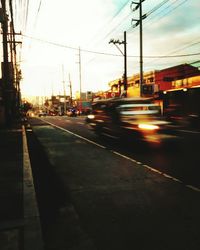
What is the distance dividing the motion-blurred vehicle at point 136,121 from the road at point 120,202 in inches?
65.8

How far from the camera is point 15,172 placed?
8.41m

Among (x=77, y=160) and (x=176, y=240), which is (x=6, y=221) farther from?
(x=77, y=160)

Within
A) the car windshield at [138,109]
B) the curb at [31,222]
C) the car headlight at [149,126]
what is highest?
the car windshield at [138,109]

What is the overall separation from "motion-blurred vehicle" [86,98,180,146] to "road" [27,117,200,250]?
65.8 inches

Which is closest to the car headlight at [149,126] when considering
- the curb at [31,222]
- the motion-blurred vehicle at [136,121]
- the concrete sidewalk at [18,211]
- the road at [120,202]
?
the motion-blurred vehicle at [136,121]

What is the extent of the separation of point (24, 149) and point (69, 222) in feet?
26.4

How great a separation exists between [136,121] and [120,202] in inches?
297

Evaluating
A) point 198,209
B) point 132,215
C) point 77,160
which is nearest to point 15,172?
point 77,160

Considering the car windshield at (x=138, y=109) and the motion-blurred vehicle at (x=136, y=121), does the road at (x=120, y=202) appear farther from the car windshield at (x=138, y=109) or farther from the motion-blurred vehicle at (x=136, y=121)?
the car windshield at (x=138, y=109)

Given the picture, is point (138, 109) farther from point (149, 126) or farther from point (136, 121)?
point (149, 126)

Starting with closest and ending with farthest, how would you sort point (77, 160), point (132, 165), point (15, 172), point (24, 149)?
1. point (15, 172)
2. point (132, 165)
3. point (77, 160)
4. point (24, 149)

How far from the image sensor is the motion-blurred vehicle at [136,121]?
12.9 meters

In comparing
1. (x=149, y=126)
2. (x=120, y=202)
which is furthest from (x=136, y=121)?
(x=120, y=202)

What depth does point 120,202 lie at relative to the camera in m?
6.16
